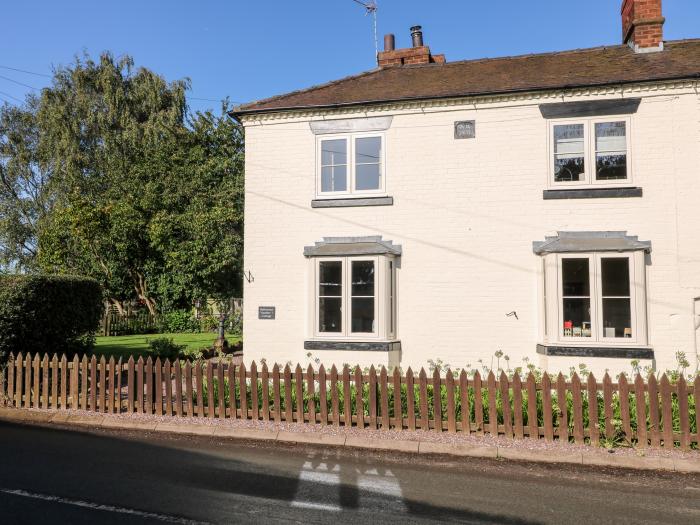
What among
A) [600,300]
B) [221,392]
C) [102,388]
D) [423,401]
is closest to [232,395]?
[221,392]

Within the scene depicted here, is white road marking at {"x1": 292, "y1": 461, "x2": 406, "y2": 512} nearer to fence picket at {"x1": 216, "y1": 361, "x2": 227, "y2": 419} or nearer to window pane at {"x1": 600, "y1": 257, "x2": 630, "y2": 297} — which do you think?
Result: fence picket at {"x1": 216, "y1": 361, "x2": 227, "y2": 419}

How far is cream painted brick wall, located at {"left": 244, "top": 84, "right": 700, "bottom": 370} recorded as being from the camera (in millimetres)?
10383

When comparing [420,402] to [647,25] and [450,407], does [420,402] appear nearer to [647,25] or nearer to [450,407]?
[450,407]

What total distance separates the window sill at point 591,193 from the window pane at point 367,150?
382 centimetres

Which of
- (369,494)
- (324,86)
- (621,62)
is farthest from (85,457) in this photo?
(621,62)

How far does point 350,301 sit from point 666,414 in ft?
20.8

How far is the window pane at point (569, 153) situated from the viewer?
432 inches

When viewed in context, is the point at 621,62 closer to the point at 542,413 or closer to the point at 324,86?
the point at 324,86

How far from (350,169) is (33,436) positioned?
26.4 feet

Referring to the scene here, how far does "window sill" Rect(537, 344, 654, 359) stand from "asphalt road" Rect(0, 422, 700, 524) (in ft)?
12.7

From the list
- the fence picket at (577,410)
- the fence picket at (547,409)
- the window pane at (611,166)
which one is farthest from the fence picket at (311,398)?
the window pane at (611,166)

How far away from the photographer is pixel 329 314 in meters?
11.8

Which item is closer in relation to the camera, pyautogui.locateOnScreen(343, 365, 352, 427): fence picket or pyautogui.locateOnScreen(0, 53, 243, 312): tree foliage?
pyautogui.locateOnScreen(343, 365, 352, 427): fence picket

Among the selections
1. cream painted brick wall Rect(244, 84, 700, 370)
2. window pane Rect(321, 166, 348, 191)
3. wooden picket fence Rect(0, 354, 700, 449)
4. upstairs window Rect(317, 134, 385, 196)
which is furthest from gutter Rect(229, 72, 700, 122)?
wooden picket fence Rect(0, 354, 700, 449)
